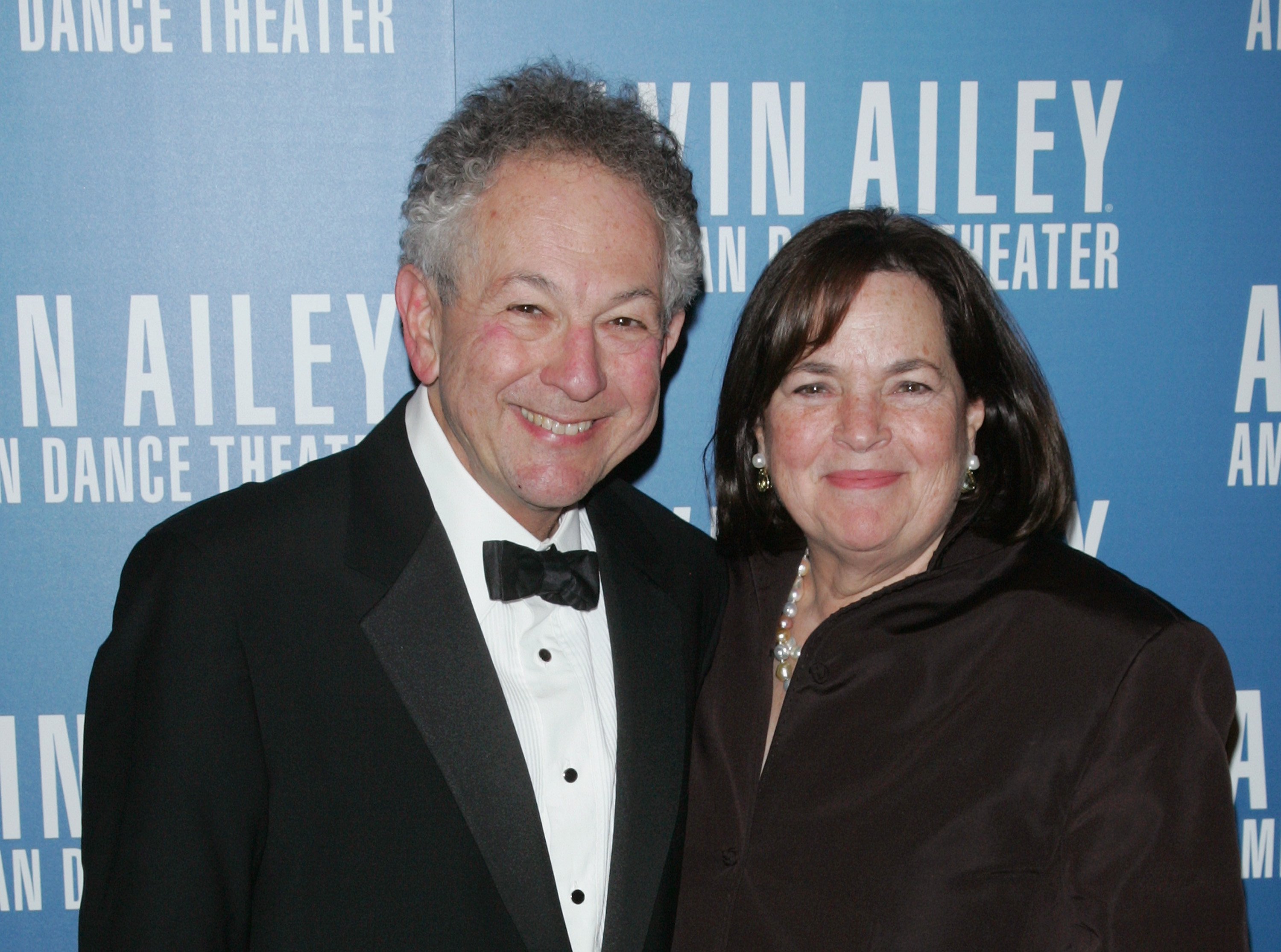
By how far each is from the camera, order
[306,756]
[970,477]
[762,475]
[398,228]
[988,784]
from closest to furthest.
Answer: [306,756] < [988,784] < [970,477] < [762,475] < [398,228]

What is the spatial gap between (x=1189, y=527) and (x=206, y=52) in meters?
2.55

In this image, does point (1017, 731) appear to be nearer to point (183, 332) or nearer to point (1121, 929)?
point (1121, 929)

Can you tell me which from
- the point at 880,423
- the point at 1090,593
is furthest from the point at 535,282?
the point at 1090,593

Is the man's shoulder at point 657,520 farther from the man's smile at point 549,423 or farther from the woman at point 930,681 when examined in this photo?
the man's smile at point 549,423

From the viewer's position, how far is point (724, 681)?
2002mm

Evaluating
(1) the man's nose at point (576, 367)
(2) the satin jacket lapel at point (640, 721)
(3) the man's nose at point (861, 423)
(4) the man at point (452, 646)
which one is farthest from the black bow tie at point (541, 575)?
(3) the man's nose at point (861, 423)

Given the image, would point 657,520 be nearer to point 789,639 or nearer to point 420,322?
point 789,639

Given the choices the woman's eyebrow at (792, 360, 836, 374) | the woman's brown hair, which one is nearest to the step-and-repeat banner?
the woman's brown hair

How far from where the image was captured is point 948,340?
1.83 m

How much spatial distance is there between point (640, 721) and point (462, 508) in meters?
0.48

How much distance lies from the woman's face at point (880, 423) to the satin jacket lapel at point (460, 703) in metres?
0.66

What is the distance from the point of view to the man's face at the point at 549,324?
163cm

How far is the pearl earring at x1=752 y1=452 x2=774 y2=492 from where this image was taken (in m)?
2.02

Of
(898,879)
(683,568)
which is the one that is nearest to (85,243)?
(683,568)
